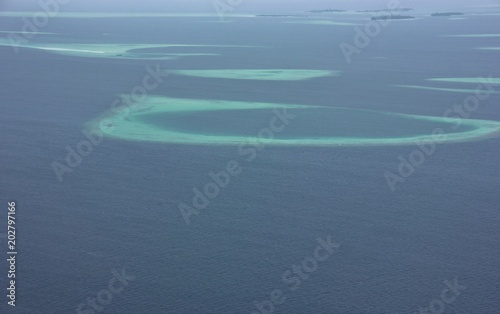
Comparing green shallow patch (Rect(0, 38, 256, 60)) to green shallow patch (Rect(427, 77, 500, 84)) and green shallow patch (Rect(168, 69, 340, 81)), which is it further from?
green shallow patch (Rect(427, 77, 500, 84))

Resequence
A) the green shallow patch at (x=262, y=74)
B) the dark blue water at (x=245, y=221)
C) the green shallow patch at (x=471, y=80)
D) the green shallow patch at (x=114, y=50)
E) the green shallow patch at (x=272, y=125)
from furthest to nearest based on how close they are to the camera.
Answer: the green shallow patch at (x=114, y=50) → the green shallow patch at (x=262, y=74) → the green shallow patch at (x=471, y=80) → the green shallow patch at (x=272, y=125) → the dark blue water at (x=245, y=221)

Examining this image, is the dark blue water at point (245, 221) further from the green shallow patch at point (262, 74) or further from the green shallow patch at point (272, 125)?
the green shallow patch at point (262, 74)

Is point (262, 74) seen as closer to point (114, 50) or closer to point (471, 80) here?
point (471, 80)

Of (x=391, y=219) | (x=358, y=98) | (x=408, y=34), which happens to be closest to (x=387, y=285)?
(x=391, y=219)

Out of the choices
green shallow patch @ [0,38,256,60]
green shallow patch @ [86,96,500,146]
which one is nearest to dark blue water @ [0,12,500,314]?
green shallow patch @ [86,96,500,146]

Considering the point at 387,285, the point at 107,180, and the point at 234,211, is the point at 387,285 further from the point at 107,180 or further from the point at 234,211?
the point at 107,180

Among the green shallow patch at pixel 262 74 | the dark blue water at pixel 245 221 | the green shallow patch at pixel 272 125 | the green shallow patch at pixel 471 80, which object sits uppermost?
the green shallow patch at pixel 471 80

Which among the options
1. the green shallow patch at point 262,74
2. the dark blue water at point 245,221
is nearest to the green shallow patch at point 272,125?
the dark blue water at point 245,221
